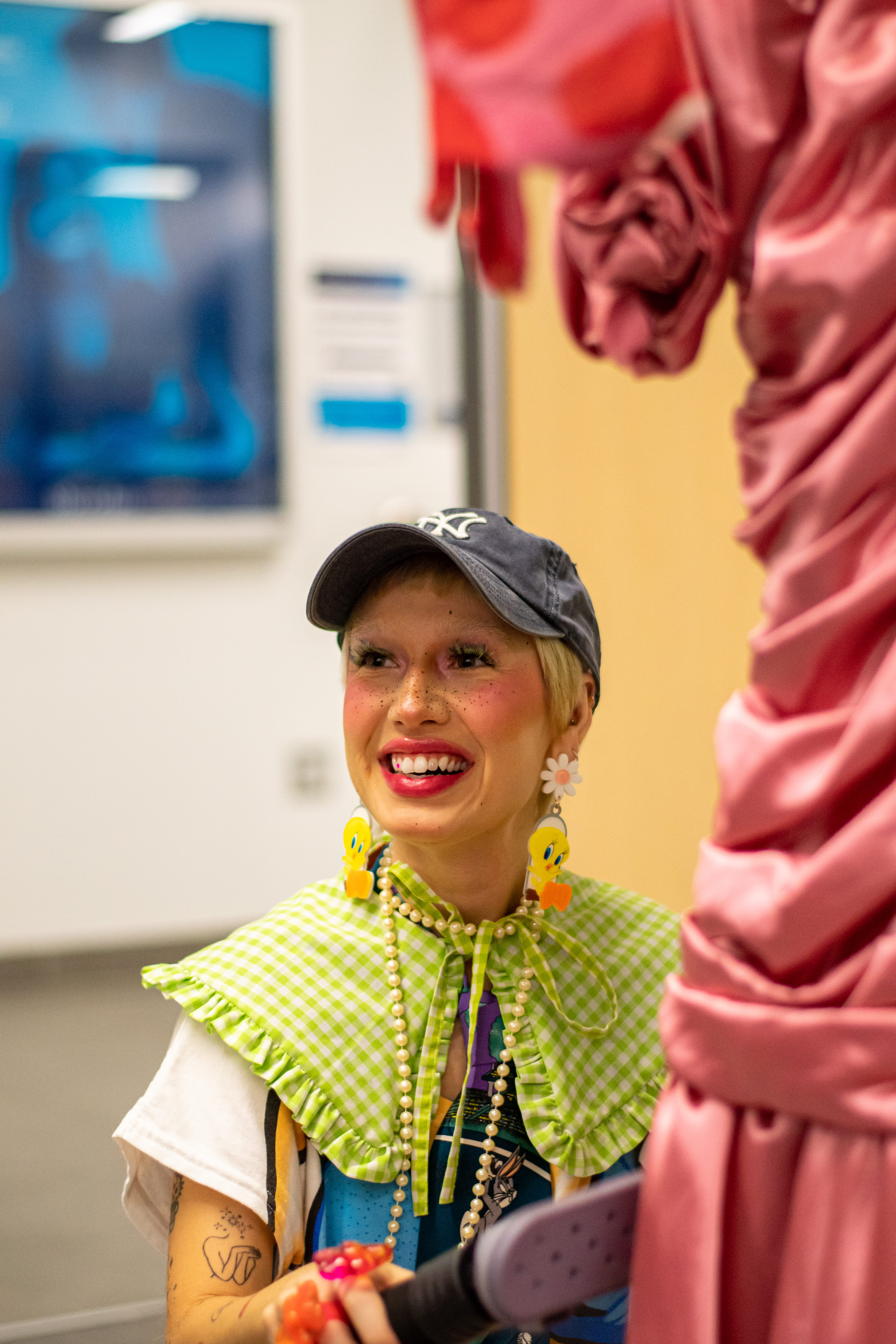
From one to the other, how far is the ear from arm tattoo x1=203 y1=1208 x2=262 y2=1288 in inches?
13.0

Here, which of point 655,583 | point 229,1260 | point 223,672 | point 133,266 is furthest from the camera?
point 223,672

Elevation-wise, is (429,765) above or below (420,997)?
above

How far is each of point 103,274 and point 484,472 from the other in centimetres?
131

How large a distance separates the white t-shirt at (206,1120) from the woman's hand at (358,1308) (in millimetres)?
132

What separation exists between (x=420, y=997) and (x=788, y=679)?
0.37 meters

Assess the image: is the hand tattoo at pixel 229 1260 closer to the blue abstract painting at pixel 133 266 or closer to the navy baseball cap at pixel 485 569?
the navy baseball cap at pixel 485 569

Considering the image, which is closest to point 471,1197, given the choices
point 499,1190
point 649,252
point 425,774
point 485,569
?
point 499,1190

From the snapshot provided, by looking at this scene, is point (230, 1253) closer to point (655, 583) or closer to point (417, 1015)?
point (417, 1015)

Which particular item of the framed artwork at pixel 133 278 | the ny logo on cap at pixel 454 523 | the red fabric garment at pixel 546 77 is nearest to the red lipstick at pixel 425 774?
the ny logo on cap at pixel 454 523

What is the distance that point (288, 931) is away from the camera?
2.80ft

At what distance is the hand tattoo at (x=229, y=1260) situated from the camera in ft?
2.51

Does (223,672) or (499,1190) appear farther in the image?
(223,672)

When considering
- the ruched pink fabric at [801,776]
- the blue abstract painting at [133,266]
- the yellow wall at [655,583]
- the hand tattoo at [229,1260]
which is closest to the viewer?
the ruched pink fabric at [801,776]

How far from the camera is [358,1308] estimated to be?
60cm
